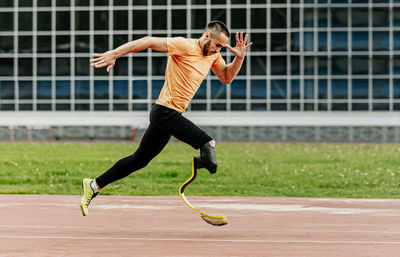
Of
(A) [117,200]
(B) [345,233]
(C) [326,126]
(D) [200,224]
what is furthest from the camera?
(C) [326,126]

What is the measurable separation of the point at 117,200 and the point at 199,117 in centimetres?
3293

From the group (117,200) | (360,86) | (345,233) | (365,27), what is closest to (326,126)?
Result: (360,86)

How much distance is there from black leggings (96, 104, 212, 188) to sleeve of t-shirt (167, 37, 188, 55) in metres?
0.57

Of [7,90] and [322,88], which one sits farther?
[7,90]

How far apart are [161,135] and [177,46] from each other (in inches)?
37.6

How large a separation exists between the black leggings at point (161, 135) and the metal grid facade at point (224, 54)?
3636cm

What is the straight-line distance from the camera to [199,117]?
4444cm

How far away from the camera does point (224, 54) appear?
44500mm

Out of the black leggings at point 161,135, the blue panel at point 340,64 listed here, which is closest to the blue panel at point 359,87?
the blue panel at point 340,64

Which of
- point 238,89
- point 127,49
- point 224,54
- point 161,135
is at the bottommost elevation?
point 238,89

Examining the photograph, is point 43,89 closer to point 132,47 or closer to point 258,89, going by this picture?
A: point 258,89

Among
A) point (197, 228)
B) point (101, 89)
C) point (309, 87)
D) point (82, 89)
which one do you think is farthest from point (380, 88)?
point (197, 228)

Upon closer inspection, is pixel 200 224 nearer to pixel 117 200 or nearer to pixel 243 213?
pixel 243 213

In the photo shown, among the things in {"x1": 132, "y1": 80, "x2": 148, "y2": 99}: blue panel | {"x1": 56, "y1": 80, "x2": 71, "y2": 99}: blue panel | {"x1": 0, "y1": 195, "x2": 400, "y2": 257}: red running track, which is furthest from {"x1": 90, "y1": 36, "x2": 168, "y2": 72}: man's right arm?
{"x1": 56, "y1": 80, "x2": 71, "y2": 99}: blue panel
